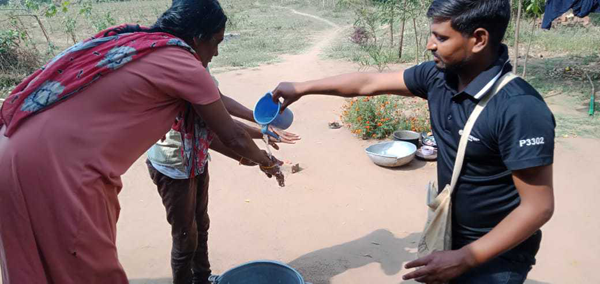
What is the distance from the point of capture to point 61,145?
1.34 meters

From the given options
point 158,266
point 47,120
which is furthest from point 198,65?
point 158,266

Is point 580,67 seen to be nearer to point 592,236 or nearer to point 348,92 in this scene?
point 592,236

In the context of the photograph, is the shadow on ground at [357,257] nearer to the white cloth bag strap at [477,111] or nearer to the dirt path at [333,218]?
the dirt path at [333,218]

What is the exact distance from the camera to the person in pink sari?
1.34m

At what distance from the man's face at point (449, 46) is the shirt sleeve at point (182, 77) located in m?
0.79

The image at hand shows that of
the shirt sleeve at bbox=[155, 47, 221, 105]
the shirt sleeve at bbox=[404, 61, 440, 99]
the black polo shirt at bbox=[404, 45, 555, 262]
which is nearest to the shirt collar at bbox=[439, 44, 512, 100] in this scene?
the black polo shirt at bbox=[404, 45, 555, 262]

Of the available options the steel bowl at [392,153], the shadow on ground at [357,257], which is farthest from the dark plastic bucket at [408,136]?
the shadow on ground at [357,257]

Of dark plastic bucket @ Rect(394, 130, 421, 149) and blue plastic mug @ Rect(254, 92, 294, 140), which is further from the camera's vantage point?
dark plastic bucket @ Rect(394, 130, 421, 149)

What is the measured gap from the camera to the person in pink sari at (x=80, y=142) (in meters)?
1.34

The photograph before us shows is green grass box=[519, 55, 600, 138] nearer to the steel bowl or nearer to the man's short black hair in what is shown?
the steel bowl

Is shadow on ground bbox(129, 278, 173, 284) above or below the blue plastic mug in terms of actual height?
below

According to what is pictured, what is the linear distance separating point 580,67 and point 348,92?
25.9 feet

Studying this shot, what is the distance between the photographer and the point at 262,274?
2326 mm

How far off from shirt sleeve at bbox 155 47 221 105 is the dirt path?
1.74 metres
